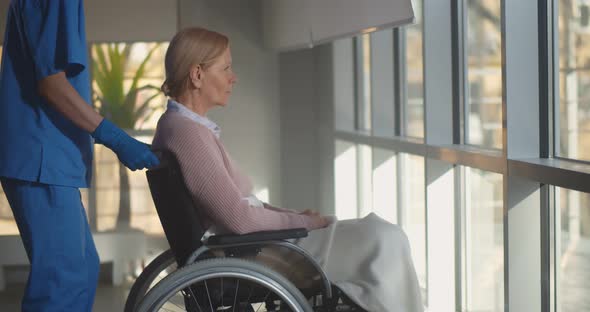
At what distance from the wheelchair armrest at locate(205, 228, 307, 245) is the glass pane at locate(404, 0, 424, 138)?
1.87m

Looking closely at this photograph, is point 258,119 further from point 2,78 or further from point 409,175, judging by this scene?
point 2,78

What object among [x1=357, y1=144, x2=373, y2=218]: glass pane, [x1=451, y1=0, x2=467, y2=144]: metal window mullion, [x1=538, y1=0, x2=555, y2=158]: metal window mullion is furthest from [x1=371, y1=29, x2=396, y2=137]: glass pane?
[x1=538, y1=0, x2=555, y2=158]: metal window mullion

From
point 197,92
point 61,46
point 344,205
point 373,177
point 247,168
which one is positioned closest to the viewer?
point 61,46

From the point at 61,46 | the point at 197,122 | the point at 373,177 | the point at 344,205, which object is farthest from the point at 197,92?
the point at 344,205

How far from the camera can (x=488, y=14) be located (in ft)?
10.1

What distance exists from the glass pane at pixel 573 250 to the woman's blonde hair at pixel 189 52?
3.43ft

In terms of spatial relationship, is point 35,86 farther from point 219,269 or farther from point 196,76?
point 219,269

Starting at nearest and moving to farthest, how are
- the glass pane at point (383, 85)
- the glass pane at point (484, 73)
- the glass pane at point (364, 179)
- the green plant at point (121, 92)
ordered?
the glass pane at point (484, 73)
the glass pane at point (383, 85)
the glass pane at point (364, 179)
the green plant at point (121, 92)

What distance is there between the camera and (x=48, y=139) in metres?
2.24

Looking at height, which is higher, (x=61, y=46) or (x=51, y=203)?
(x=61, y=46)

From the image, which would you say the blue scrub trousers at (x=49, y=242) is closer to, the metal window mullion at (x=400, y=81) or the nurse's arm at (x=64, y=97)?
the nurse's arm at (x=64, y=97)

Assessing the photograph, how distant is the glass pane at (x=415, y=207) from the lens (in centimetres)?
402

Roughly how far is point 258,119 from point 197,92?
3.50 m

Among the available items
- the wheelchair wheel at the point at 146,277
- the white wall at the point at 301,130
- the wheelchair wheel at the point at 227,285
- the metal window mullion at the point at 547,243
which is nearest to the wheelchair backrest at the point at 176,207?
the wheelchair wheel at the point at 227,285
